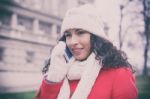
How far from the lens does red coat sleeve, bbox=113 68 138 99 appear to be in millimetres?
2458

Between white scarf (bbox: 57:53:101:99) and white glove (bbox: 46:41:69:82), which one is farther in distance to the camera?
white glove (bbox: 46:41:69:82)

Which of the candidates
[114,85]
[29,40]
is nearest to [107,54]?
[114,85]

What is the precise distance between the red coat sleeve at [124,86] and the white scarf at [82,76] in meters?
0.21

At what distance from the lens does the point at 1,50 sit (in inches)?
973

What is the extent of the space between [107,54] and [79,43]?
26cm

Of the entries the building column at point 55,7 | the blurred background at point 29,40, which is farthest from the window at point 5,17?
the building column at point 55,7

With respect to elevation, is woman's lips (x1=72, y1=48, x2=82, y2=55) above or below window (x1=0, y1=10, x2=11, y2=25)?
below

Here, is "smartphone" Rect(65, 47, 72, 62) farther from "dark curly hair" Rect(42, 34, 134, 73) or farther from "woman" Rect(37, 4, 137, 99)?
"dark curly hair" Rect(42, 34, 134, 73)

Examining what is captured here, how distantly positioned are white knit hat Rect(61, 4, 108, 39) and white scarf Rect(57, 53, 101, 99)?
0.21 meters

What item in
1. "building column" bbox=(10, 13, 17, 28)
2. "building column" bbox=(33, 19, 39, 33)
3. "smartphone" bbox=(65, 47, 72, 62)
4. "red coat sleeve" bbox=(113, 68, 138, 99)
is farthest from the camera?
"building column" bbox=(33, 19, 39, 33)

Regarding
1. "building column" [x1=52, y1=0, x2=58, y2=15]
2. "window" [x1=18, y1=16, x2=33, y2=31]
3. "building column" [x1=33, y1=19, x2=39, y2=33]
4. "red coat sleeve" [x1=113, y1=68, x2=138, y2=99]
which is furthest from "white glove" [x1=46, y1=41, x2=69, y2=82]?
"building column" [x1=52, y1=0, x2=58, y2=15]

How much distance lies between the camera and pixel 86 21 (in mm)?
2715

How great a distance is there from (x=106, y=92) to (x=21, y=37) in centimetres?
2349

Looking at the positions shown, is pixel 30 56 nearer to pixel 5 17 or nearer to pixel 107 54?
pixel 5 17
